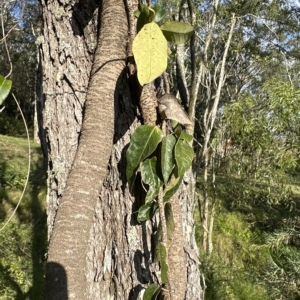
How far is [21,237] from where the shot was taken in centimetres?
354

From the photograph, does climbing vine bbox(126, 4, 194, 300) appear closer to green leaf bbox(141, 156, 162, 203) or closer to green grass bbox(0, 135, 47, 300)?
green leaf bbox(141, 156, 162, 203)

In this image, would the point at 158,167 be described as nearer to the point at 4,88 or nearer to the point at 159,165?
the point at 159,165

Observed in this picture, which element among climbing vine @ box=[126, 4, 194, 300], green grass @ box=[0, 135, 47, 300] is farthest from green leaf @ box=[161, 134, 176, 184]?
green grass @ box=[0, 135, 47, 300]

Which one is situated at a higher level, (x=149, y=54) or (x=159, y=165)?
(x=149, y=54)

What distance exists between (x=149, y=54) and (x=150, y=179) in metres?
0.23

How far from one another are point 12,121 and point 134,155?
12916mm

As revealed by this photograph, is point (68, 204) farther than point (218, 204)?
No

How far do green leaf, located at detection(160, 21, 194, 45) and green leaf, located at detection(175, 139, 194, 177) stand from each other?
21 cm

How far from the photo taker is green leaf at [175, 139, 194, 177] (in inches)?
28.1

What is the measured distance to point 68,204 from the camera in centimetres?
61

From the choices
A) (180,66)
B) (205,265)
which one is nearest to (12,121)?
(205,265)

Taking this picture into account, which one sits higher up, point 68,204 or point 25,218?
point 68,204

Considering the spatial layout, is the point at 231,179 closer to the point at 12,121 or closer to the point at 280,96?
the point at 280,96

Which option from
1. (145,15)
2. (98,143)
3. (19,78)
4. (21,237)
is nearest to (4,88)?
(98,143)
